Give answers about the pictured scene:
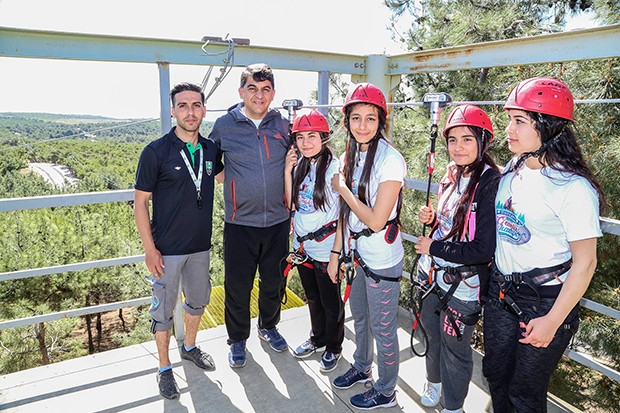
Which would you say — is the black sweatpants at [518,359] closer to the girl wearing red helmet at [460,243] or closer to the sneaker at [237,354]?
the girl wearing red helmet at [460,243]

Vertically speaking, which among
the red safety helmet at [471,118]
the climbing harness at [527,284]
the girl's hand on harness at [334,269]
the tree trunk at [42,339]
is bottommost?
the tree trunk at [42,339]

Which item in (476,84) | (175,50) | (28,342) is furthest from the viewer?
(28,342)

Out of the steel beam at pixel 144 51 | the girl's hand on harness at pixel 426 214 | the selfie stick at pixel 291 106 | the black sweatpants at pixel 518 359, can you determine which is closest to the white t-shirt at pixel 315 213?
the selfie stick at pixel 291 106

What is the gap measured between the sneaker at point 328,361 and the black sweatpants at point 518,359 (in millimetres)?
1050

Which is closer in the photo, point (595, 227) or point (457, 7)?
point (595, 227)

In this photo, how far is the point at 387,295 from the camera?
6.96 ft

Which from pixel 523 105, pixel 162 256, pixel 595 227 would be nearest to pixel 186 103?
pixel 162 256

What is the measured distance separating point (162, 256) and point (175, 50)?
1.22 meters

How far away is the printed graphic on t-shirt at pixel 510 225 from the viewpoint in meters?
1.59

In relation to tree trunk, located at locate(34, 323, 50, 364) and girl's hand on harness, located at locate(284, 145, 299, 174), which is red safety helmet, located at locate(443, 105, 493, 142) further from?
tree trunk, located at locate(34, 323, 50, 364)

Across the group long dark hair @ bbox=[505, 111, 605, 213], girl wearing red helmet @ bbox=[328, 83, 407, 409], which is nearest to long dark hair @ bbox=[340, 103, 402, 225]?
girl wearing red helmet @ bbox=[328, 83, 407, 409]

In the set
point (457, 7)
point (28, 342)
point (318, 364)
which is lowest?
point (28, 342)

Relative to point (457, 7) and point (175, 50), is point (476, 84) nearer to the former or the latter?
point (457, 7)

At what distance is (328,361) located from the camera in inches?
105
